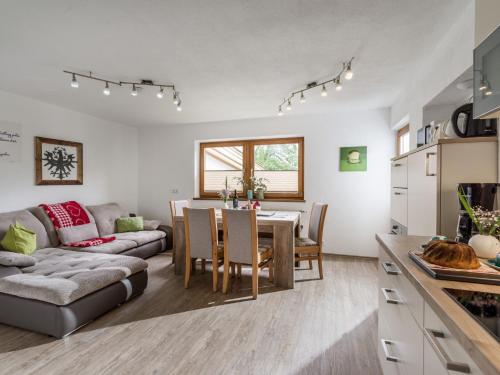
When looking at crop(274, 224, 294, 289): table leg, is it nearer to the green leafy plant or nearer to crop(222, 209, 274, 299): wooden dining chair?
crop(222, 209, 274, 299): wooden dining chair

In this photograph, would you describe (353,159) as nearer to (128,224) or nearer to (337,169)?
(337,169)

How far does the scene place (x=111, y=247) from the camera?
11.8 feet

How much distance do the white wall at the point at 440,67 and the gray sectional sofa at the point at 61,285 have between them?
3.39 meters

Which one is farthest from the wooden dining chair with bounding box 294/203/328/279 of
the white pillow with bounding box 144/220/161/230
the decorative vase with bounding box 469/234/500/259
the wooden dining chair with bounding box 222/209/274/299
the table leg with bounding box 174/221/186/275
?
the white pillow with bounding box 144/220/161/230

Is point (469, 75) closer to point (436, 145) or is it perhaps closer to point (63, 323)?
point (436, 145)

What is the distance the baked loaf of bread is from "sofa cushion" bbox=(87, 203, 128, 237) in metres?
4.51

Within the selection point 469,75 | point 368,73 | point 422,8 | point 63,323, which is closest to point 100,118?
point 63,323

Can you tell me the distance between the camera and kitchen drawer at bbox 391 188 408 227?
7.02 feet

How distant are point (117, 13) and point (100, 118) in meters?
3.52

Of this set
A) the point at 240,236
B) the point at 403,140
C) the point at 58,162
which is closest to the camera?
the point at 240,236

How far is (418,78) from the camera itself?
279 centimetres

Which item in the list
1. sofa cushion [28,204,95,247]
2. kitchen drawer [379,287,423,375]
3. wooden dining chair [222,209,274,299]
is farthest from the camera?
sofa cushion [28,204,95,247]

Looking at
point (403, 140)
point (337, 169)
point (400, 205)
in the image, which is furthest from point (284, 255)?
point (403, 140)

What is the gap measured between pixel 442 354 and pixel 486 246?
719mm
